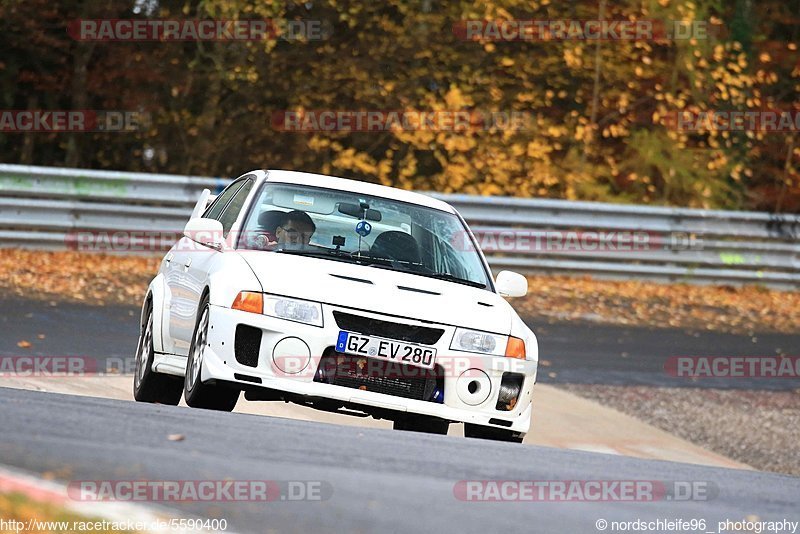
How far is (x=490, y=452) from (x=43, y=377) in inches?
173

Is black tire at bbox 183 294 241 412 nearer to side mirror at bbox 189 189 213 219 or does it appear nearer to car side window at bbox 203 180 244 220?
Result: car side window at bbox 203 180 244 220

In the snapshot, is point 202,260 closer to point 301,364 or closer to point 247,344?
point 247,344

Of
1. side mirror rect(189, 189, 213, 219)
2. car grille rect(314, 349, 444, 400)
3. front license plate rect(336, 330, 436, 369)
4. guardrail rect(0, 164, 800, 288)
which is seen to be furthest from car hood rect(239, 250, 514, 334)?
guardrail rect(0, 164, 800, 288)

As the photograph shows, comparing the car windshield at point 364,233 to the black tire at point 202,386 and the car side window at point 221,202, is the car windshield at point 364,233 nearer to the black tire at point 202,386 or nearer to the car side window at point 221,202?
the black tire at point 202,386

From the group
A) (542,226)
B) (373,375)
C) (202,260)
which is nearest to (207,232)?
(202,260)

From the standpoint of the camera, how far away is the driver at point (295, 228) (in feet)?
30.3

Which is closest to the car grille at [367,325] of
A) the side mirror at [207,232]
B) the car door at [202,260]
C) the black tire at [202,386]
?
the black tire at [202,386]

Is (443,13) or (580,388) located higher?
(443,13)

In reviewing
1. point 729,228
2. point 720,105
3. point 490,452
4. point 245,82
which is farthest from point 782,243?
point 490,452

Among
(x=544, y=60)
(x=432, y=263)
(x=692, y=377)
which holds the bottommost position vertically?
(x=692, y=377)

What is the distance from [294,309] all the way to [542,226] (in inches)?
518

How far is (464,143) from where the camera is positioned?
2538 centimetres

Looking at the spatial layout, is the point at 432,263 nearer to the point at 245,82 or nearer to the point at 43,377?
the point at 43,377

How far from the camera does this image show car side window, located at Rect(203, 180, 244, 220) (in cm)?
1032
